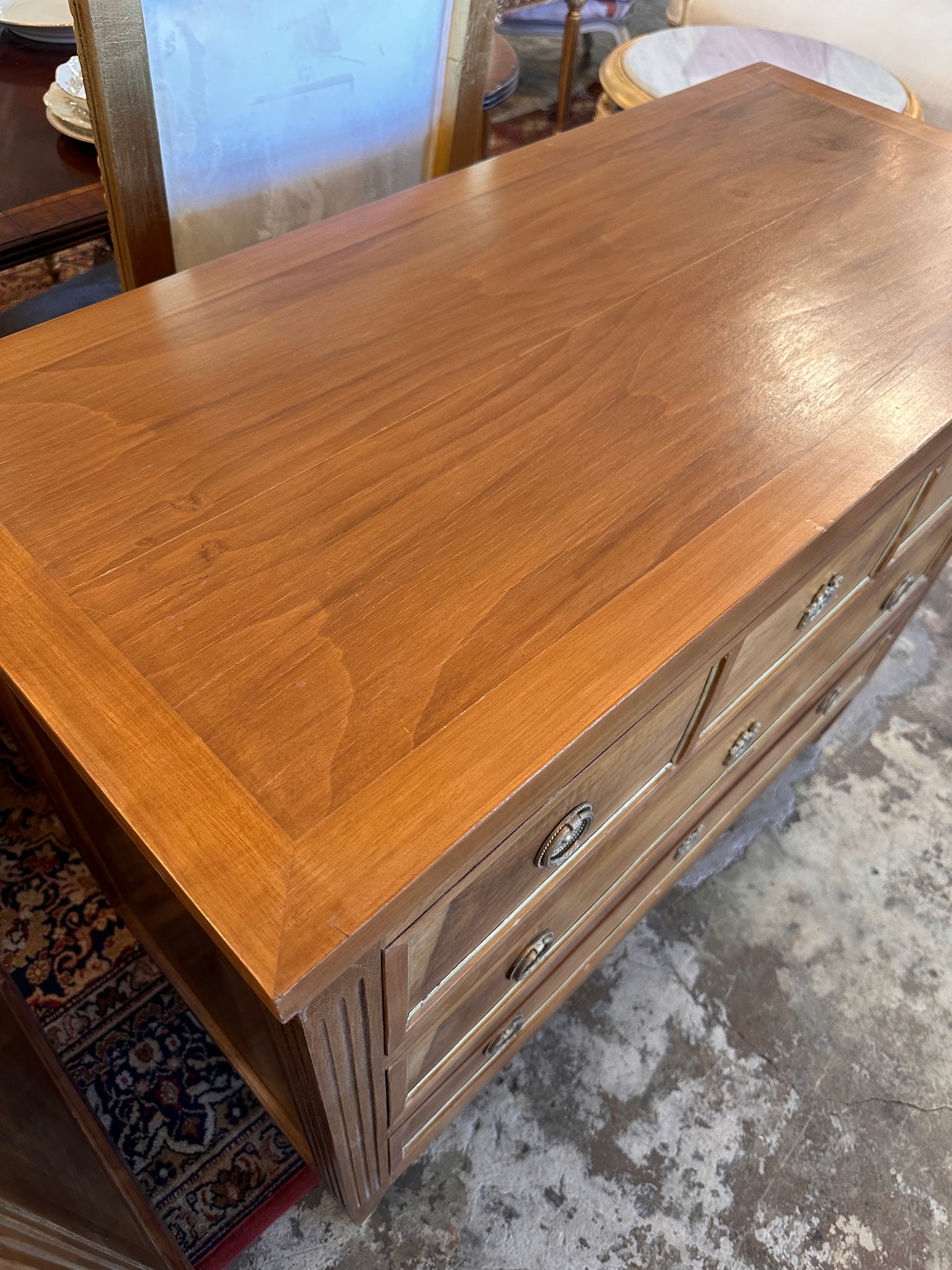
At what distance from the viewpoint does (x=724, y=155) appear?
863mm

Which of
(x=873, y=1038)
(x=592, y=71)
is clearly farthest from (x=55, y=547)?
(x=592, y=71)

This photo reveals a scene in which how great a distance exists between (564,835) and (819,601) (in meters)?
0.31

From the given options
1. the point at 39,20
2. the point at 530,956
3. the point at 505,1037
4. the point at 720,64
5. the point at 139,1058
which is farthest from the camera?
the point at 720,64

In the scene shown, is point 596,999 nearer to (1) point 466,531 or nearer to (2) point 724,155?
(1) point 466,531

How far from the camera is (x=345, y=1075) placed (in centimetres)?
50

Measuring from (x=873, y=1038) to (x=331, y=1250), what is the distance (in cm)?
63

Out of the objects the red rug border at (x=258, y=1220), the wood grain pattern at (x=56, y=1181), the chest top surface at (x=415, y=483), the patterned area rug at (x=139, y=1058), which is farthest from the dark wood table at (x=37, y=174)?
the red rug border at (x=258, y=1220)

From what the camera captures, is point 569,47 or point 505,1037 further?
point 569,47

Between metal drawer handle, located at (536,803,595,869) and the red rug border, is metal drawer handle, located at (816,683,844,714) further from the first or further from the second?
the red rug border

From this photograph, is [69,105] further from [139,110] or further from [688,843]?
[688,843]

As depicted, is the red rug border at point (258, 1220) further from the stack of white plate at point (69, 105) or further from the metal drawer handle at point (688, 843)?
the stack of white plate at point (69, 105)

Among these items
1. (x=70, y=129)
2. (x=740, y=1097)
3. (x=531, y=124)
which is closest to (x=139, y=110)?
(x=70, y=129)

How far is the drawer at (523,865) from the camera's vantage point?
464 millimetres

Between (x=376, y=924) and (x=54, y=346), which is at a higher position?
(x=54, y=346)
